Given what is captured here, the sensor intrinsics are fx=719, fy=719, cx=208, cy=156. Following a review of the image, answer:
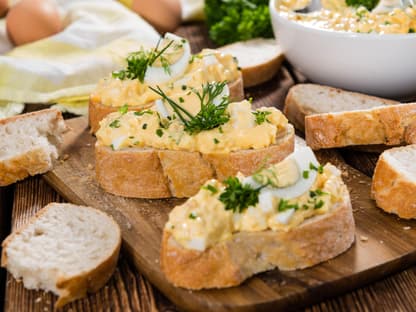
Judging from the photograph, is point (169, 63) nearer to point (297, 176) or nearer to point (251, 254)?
point (297, 176)

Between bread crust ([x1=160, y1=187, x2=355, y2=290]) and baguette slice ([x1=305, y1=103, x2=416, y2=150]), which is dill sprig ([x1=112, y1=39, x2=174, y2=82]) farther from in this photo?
bread crust ([x1=160, y1=187, x2=355, y2=290])

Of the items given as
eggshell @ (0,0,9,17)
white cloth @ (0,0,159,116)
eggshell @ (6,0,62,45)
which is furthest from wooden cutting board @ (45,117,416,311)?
eggshell @ (0,0,9,17)

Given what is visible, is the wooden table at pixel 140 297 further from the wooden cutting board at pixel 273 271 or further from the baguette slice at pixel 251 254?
the baguette slice at pixel 251 254

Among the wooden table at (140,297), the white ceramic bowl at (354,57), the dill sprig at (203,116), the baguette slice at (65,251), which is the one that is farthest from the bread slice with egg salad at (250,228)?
the white ceramic bowl at (354,57)

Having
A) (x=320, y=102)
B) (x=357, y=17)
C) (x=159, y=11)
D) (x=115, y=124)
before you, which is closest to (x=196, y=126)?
(x=115, y=124)

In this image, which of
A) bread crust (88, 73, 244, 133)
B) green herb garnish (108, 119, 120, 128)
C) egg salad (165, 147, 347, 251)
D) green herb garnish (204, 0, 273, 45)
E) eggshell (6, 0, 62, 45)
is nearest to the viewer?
egg salad (165, 147, 347, 251)

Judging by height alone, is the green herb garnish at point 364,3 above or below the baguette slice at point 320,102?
above
